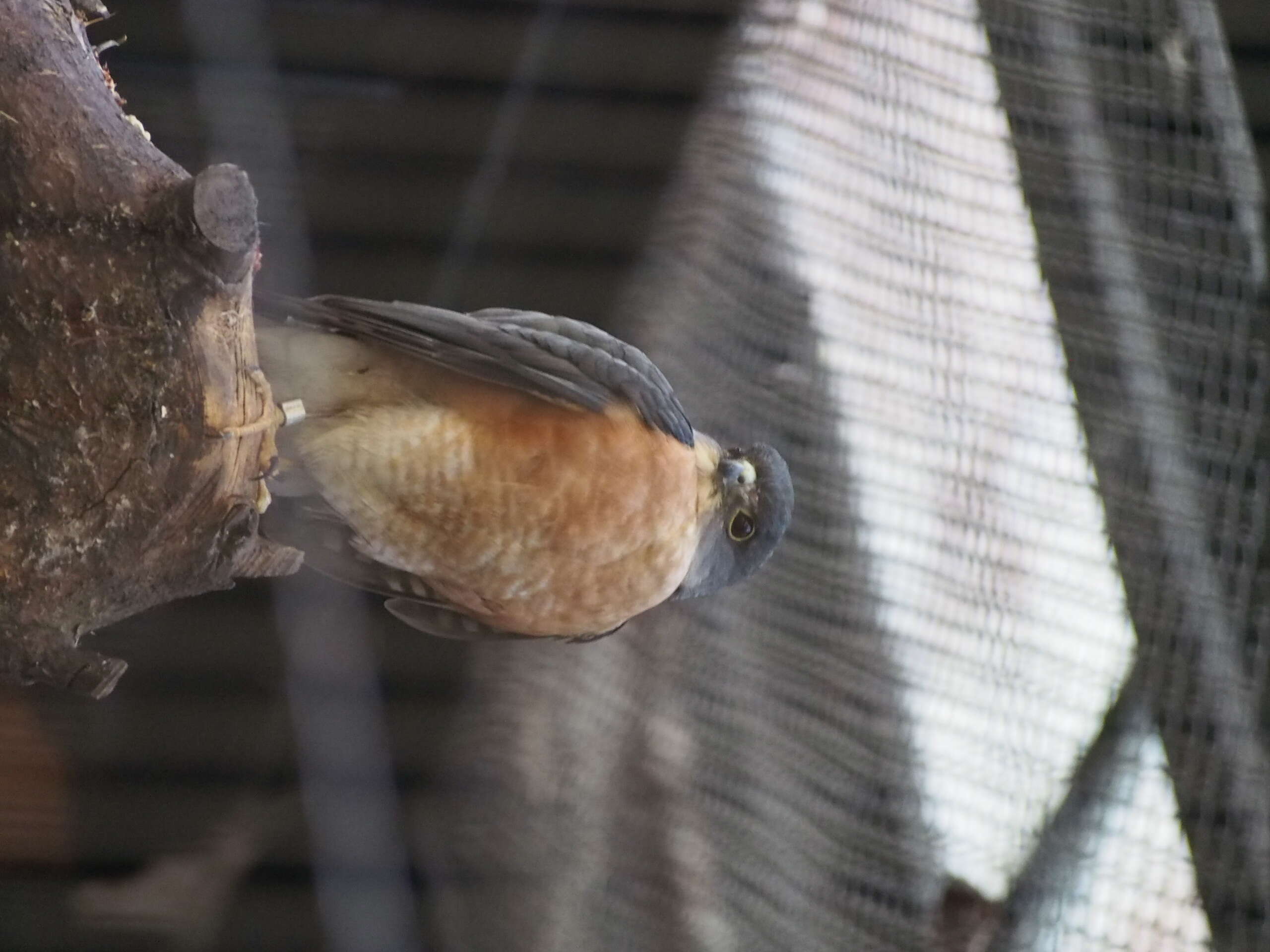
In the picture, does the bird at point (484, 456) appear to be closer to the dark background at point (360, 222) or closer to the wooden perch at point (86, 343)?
the wooden perch at point (86, 343)

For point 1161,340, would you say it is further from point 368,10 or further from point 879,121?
point 368,10

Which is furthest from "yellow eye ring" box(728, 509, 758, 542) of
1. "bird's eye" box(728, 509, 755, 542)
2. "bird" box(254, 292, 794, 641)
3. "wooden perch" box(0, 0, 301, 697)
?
Result: "wooden perch" box(0, 0, 301, 697)

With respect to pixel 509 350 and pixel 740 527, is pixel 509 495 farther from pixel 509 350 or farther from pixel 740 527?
pixel 740 527

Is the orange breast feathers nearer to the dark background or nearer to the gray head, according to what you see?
the gray head

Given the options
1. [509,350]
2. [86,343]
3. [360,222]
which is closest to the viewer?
[86,343]

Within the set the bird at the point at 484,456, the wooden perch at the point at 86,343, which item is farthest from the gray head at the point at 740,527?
the wooden perch at the point at 86,343

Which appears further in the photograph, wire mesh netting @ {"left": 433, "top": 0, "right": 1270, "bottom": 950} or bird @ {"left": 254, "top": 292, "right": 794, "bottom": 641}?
wire mesh netting @ {"left": 433, "top": 0, "right": 1270, "bottom": 950}

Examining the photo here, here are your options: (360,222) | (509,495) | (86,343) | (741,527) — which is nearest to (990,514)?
(741,527)
